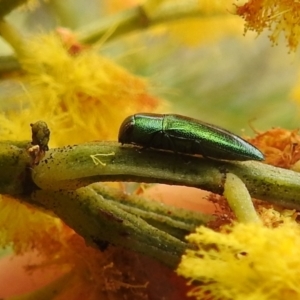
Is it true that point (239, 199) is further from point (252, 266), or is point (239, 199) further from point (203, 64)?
point (203, 64)

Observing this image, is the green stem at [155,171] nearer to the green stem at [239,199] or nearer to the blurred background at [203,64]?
the green stem at [239,199]

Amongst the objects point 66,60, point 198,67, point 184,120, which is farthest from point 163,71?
point 184,120

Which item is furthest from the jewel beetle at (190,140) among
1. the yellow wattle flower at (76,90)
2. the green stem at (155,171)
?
the yellow wattle flower at (76,90)

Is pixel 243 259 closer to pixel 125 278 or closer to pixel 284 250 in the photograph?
pixel 284 250

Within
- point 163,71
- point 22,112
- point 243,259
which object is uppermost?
point 163,71

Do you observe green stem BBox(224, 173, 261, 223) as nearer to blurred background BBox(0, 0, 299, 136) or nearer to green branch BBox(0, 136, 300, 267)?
green branch BBox(0, 136, 300, 267)

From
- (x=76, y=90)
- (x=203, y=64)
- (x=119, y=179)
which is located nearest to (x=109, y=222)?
(x=119, y=179)

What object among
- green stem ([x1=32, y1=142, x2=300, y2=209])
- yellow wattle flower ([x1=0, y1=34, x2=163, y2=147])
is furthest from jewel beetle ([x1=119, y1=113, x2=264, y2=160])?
yellow wattle flower ([x1=0, y1=34, x2=163, y2=147])

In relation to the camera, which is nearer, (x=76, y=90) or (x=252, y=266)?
(x=252, y=266)
